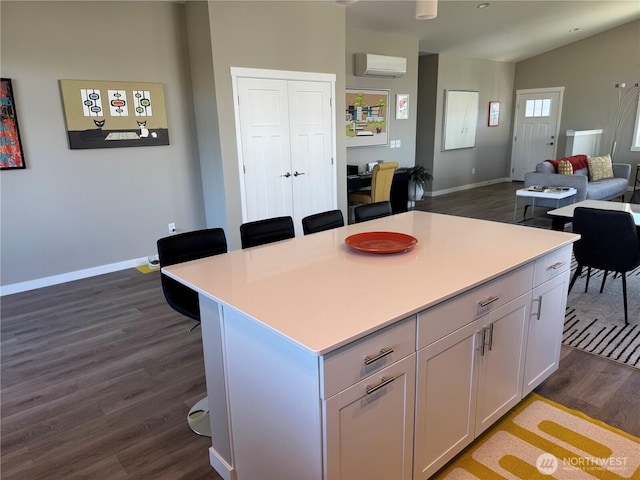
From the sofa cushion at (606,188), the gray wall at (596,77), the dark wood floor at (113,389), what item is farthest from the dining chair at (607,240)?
the gray wall at (596,77)

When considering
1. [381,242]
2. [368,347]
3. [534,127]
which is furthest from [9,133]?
[534,127]

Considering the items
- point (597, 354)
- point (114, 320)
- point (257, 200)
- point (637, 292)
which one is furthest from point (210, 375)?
point (637, 292)

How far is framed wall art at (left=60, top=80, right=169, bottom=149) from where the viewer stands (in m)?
4.10

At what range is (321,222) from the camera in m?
2.82

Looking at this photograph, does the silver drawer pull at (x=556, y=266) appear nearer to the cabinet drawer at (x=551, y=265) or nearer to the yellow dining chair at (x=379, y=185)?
the cabinet drawer at (x=551, y=265)

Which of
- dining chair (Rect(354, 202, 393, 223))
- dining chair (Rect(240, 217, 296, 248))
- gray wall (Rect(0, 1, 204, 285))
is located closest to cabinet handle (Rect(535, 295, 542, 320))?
dining chair (Rect(354, 202, 393, 223))

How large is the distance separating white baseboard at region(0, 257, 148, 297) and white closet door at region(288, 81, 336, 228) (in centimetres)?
192

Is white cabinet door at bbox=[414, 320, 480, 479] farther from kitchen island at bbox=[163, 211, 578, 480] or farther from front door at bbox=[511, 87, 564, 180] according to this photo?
front door at bbox=[511, 87, 564, 180]

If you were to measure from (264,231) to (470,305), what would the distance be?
128cm

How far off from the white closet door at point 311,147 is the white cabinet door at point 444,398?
363 cm

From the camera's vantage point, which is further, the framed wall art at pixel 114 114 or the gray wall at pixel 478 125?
the gray wall at pixel 478 125

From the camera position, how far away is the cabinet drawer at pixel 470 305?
153cm

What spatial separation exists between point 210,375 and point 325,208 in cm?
383

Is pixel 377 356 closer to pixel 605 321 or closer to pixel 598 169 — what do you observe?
pixel 605 321
